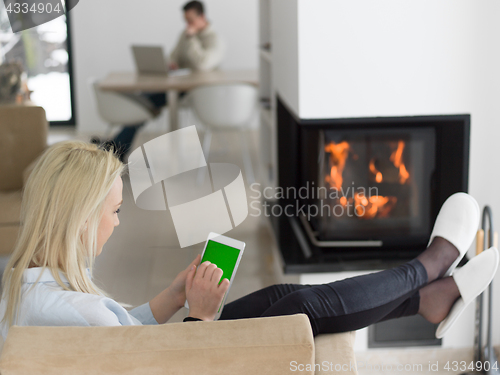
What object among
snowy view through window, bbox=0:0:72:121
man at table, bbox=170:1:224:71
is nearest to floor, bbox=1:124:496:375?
man at table, bbox=170:1:224:71

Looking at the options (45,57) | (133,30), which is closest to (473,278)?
(133,30)

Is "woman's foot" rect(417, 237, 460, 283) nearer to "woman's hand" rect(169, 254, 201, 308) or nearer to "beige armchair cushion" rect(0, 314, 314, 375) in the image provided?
"woman's hand" rect(169, 254, 201, 308)

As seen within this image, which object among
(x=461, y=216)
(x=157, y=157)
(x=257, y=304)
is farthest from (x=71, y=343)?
(x=157, y=157)

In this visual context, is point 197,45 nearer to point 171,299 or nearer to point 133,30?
point 133,30

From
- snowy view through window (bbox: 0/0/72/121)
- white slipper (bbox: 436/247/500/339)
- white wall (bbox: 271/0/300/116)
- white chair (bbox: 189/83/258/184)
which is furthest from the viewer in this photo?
snowy view through window (bbox: 0/0/72/121)

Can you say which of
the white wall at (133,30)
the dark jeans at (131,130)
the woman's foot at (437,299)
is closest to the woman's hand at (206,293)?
the woman's foot at (437,299)

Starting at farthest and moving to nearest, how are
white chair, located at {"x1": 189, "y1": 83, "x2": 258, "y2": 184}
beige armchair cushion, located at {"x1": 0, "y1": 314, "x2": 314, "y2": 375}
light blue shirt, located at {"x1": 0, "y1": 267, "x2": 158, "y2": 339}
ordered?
1. white chair, located at {"x1": 189, "y1": 83, "x2": 258, "y2": 184}
2. light blue shirt, located at {"x1": 0, "y1": 267, "x2": 158, "y2": 339}
3. beige armchair cushion, located at {"x1": 0, "y1": 314, "x2": 314, "y2": 375}

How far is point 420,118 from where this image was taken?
76.3 inches

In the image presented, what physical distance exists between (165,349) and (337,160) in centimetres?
136

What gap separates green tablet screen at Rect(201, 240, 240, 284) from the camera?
1268 mm

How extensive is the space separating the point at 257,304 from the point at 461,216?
0.72 m

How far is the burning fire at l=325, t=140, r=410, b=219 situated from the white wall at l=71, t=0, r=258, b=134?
4477 millimetres

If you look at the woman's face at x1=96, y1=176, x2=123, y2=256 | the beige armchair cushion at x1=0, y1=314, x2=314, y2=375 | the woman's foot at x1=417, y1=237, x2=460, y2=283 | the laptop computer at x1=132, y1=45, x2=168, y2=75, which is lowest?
the woman's foot at x1=417, y1=237, x2=460, y2=283

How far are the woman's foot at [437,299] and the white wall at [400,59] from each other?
66 cm
